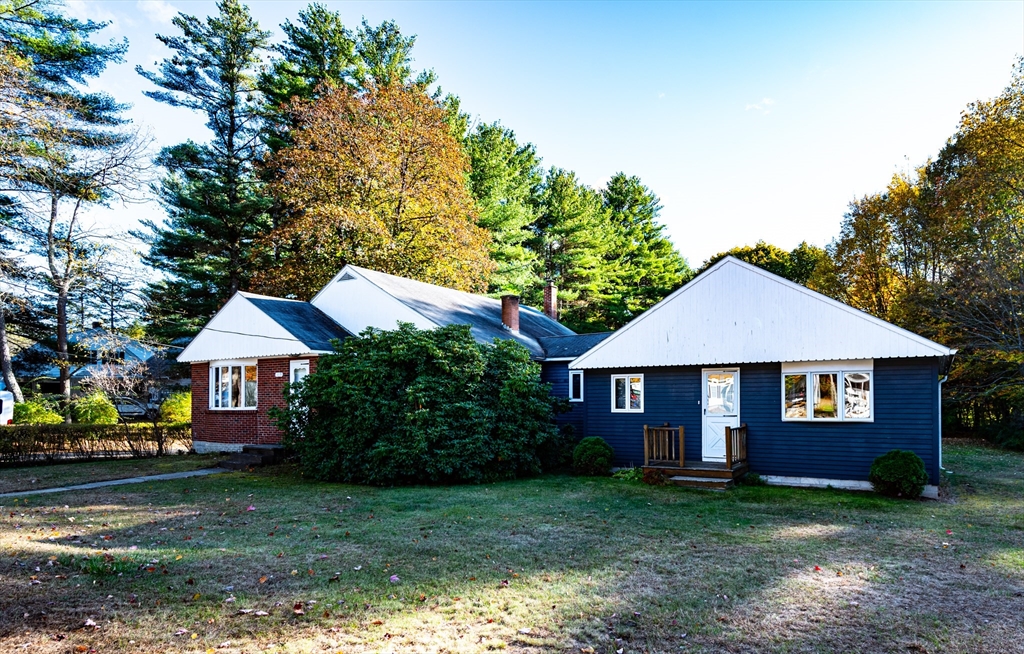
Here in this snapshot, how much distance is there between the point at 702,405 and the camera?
14328mm

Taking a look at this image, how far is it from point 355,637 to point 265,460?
41.7 feet

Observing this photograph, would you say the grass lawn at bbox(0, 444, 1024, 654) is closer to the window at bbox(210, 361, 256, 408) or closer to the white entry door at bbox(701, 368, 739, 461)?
the white entry door at bbox(701, 368, 739, 461)

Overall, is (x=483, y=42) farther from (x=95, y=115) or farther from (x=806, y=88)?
(x=95, y=115)

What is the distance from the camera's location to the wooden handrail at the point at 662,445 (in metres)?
13.6

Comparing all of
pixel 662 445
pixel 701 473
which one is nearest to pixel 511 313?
pixel 662 445

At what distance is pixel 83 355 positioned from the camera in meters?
27.8

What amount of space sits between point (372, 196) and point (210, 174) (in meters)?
10.1

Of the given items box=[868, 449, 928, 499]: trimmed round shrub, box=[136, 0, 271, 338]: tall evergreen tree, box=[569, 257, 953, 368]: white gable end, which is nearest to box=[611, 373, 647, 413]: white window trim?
box=[569, 257, 953, 368]: white gable end

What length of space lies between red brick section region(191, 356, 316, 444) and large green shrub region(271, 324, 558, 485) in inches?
117

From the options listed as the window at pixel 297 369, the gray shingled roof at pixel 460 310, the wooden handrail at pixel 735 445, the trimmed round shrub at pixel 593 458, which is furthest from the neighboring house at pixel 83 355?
the wooden handrail at pixel 735 445

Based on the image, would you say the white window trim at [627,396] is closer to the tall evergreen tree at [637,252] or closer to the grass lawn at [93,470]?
the grass lawn at [93,470]

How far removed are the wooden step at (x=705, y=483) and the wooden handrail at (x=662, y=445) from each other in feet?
1.52

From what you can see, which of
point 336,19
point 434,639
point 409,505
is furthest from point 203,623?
point 336,19

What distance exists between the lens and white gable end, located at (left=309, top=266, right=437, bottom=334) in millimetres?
18297
